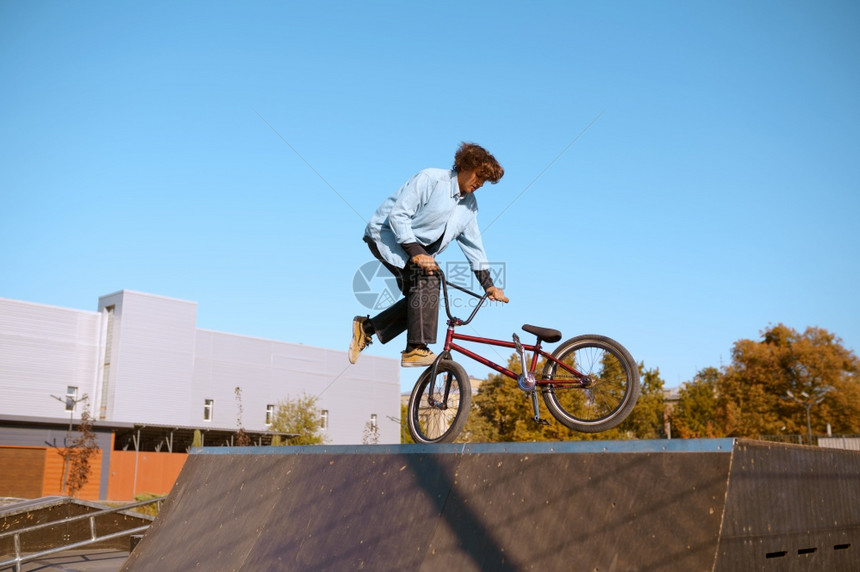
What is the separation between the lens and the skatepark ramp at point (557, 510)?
9.66 ft

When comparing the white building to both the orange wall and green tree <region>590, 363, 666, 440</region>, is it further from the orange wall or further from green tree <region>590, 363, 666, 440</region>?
green tree <region>590, 363, 666, 440</region>

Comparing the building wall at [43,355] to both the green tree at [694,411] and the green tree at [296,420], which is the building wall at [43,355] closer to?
the green tree at [296,420]

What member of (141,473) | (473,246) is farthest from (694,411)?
(473,246)

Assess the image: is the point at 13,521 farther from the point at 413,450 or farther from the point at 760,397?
the point at 760,397

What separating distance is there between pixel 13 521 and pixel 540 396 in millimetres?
7477

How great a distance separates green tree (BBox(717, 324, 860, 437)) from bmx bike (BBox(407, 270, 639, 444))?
42603mm

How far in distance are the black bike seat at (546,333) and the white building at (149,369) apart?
3965 cm

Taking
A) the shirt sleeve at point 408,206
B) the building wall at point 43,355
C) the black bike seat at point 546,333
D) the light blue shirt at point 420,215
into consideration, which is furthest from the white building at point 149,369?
the black bike seat at point 546,333

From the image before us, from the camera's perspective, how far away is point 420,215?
223 inches

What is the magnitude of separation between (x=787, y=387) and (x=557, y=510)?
49.9 meters

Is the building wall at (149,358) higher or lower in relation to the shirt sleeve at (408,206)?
higher

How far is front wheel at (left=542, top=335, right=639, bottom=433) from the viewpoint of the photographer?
4863 millimetres

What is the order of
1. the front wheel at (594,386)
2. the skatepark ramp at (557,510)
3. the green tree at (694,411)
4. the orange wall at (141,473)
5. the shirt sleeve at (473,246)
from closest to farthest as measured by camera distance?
the skatepark ramp at (557,510)
the front wheel at (594,386)
the shirt sleeve at (473,246)
the orange wall at (141,473)
the green tree at (694,411)

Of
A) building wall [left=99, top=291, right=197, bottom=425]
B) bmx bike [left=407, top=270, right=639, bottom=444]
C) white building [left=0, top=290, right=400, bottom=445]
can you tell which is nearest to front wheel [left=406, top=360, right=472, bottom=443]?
bmx bike [left=407, top=270, right=639, bottom=444]
